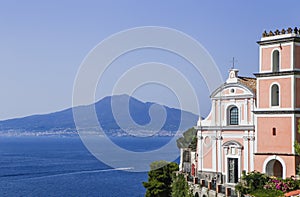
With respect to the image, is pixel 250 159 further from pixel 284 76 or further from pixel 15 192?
pixel 15 192

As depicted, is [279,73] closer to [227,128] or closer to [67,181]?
[227,128]

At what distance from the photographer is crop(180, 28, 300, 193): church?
1048 inches

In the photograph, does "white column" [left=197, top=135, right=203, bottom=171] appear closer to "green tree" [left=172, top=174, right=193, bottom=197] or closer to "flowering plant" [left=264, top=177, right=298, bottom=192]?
"green tree" [left=172, top=174, right=193, bottom=197]

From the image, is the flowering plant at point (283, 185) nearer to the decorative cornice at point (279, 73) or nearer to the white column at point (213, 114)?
the decorative cornice at point (279, 73)

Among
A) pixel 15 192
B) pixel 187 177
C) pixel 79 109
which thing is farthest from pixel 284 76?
pixel 15 192

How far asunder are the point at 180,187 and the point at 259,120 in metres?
6.60

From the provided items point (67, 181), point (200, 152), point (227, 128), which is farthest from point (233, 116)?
point (67, 181)

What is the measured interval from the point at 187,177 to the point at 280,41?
9.47 meters

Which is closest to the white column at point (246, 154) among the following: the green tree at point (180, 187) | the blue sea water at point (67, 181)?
the green tree at point (180, 187)

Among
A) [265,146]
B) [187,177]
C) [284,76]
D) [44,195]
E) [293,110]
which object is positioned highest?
[284,76]

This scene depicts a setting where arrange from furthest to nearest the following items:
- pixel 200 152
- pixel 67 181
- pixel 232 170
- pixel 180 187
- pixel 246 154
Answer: pixel 67 181 → pixel 200 152 → pixel 180 187 → pixel 232 170 → pixel 246 154

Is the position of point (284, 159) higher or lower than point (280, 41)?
lower

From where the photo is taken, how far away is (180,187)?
30922 millimetres

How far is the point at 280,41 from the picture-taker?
2689 centimetres
